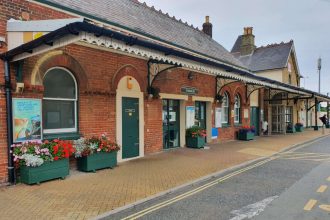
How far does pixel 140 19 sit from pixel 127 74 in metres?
4.00

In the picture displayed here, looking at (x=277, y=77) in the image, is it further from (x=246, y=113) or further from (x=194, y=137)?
(x=194, y=137)

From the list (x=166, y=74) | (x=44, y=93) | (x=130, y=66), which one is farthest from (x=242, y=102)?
(x=44, y=93)

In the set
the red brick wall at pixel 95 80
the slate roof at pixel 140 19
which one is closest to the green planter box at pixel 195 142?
the red brick wall at pixel 95 80

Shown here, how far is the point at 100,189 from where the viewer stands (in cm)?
650

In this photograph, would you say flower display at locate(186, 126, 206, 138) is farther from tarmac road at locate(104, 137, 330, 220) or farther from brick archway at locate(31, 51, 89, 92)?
brick archway at locate(31, 51, 89, 92)

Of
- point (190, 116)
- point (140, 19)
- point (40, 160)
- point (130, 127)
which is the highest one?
point (140, 19)

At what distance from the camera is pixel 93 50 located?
29.5 ft

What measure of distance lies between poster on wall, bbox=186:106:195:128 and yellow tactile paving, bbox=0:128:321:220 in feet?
12.0

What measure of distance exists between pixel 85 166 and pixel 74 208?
2.91 meters

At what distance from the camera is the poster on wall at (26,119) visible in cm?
703

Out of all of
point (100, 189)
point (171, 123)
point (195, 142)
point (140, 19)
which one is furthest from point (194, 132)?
point (100, 189)

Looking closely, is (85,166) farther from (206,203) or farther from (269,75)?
(269,75)

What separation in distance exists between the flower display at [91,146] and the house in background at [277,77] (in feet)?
47.8

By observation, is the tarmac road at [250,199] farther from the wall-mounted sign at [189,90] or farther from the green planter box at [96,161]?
the wall-mounted sign at [189,90]
